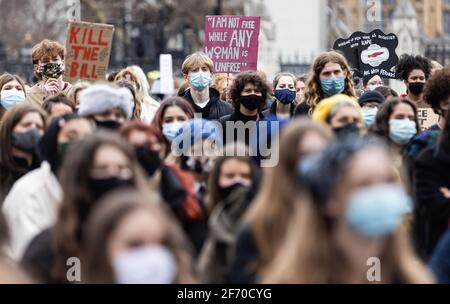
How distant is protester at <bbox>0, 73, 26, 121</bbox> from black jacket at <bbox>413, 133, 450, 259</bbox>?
444 cm

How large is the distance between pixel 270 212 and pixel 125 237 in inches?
41.1

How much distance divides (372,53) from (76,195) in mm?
10216

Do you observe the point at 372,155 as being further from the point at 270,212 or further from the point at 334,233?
the point at 270,212

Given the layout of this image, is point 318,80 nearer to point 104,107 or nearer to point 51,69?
point 51,69

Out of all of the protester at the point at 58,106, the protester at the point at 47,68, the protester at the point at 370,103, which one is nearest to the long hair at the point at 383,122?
the protester at the point at 370,103

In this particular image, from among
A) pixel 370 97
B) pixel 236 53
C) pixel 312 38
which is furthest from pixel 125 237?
pixel 312 38

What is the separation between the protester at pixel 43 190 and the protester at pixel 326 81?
3897 millimetres

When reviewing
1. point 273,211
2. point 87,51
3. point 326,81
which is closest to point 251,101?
point 326,81

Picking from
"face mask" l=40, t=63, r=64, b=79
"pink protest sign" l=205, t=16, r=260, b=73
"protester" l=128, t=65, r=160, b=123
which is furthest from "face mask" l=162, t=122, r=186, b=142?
"pink protest sign" l=205, t=16, r=260, b=73

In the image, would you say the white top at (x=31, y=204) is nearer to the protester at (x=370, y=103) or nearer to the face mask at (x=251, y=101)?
the protester at (x=370, y=103)

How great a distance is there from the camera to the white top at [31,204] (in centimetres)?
878

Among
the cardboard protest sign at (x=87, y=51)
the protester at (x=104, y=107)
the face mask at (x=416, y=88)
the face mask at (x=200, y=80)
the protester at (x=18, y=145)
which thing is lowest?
the protester at (x=18, y=145)

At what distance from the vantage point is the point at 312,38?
54250 mm

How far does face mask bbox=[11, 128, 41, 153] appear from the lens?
10336 mm
